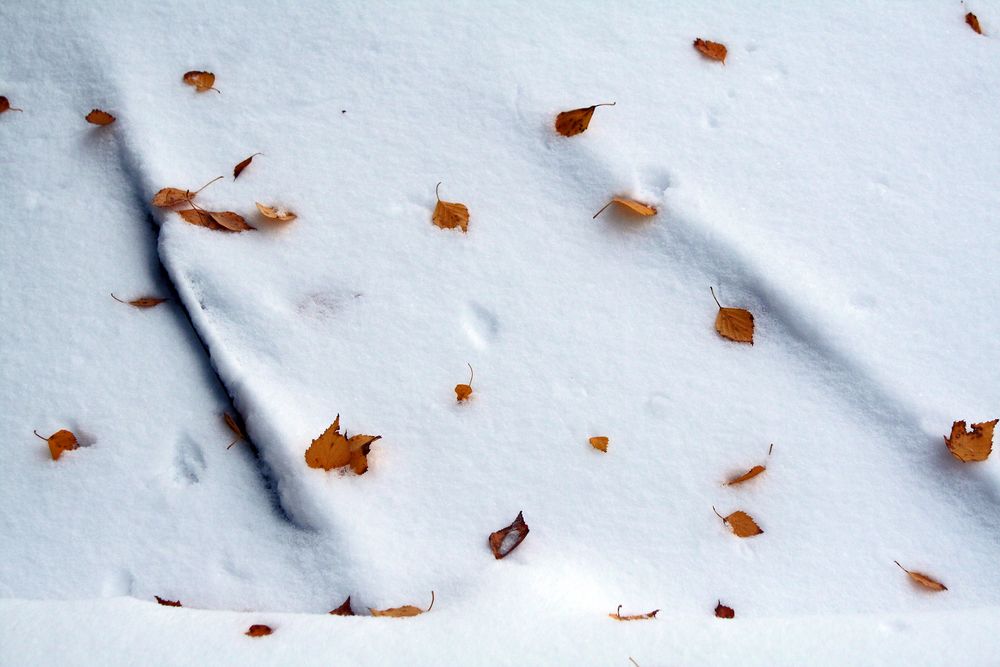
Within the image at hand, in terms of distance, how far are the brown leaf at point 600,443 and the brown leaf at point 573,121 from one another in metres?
0.56

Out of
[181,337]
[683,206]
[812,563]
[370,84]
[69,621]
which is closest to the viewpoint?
[69,621]

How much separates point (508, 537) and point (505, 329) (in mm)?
332

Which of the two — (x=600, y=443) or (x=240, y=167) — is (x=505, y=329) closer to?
(x=600, y=443)

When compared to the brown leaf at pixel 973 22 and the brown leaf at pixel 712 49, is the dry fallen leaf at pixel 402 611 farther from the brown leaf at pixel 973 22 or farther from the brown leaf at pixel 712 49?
the brown leaf at pixel 973 22

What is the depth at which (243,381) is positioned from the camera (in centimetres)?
116

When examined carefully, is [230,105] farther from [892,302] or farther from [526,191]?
[892,302]

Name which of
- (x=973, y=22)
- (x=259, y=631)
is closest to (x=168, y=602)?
(x=259, y=631)

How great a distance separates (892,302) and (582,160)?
558 millimetres

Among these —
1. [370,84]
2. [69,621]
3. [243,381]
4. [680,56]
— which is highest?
[680,56]

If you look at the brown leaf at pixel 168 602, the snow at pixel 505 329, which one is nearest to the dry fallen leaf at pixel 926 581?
the snow at pixel 505 329

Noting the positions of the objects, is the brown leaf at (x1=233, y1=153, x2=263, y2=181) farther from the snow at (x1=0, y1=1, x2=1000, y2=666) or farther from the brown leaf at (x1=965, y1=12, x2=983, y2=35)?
the brown leaf at (x1=965, y1=12, x2=983, y2=35)

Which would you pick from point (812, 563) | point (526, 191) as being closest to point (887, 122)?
point (526, 191)

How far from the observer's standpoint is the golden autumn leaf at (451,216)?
52.1 inches

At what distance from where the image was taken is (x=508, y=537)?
3.51 feet
